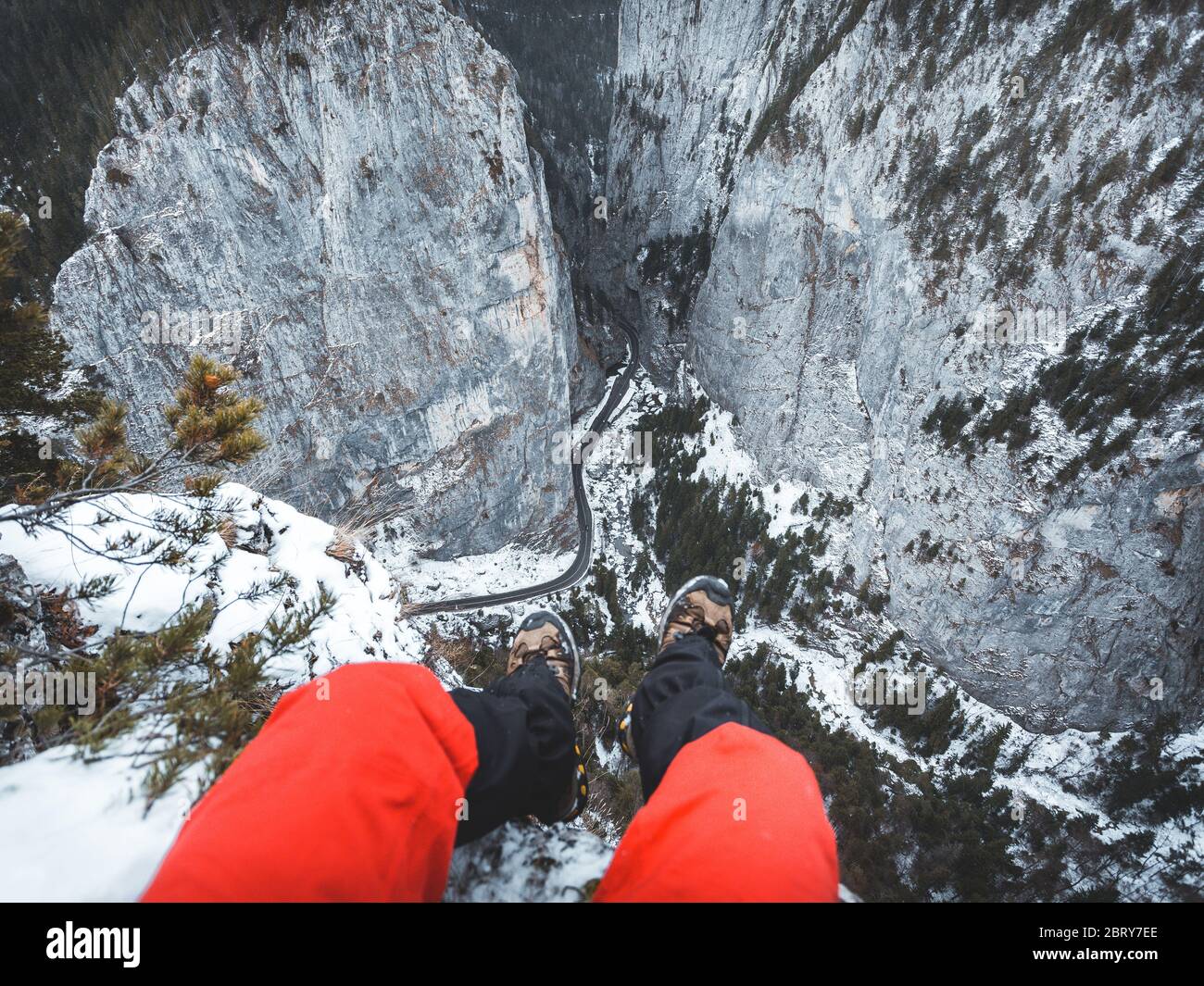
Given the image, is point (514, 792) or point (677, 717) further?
point (677, 717)

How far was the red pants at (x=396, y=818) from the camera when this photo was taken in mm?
1497

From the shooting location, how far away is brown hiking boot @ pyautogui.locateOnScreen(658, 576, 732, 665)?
653 cm

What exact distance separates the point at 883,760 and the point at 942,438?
15.3 m

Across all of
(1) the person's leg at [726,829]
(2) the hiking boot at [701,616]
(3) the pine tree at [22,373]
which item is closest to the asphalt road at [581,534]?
(3) the pine tree at [22,373]

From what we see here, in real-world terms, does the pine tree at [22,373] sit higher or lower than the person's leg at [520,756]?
higher

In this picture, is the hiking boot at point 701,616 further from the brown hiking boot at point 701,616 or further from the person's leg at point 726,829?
the person's leg at point 726,829

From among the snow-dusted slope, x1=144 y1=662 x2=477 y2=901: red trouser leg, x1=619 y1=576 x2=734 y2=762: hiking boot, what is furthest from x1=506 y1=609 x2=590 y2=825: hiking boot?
x1=144 y1=662 x2=477 y2=901: red trouser leg

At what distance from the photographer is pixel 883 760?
23.8 meters

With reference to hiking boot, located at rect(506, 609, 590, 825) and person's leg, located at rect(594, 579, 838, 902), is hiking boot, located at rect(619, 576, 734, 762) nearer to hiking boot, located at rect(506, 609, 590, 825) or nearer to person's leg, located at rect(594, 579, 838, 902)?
hiking boot, located at rect(506, 609, 590, 825)

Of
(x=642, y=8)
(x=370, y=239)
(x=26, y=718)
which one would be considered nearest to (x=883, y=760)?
(x=26, y=718)

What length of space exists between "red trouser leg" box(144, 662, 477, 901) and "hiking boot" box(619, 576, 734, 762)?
4.37 meters

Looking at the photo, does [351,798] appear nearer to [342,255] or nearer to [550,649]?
[550,649]

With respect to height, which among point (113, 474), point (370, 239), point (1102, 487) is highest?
point (370, 239)

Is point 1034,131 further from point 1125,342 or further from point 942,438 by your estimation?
point 942,438
